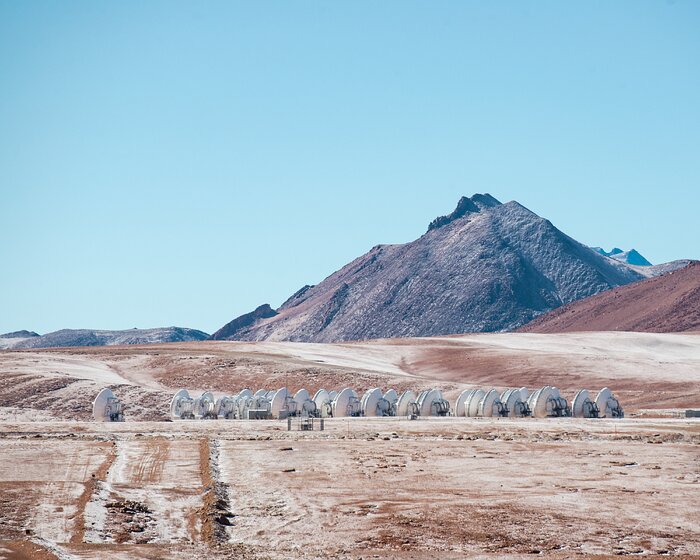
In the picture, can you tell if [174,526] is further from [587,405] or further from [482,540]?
[587,405]

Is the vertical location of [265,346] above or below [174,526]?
above

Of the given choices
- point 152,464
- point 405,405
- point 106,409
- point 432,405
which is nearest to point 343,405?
point 405,405

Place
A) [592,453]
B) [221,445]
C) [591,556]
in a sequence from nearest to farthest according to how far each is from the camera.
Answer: [591,556] → [592,453] → [221,445]

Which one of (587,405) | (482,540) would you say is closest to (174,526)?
(482,540)

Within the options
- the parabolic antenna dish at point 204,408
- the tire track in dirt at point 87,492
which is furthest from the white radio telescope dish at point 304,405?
the tire track in dirt at point 87,492

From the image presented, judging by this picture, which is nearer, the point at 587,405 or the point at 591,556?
the point at 591,556

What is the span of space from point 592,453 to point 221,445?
1869 cm

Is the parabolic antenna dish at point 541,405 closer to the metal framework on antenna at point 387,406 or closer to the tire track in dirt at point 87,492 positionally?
the metal framework on antenna at point 387,406

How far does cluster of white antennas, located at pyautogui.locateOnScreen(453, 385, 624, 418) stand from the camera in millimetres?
81438

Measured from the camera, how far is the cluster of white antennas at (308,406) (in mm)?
85625

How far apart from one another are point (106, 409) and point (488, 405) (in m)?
30.1

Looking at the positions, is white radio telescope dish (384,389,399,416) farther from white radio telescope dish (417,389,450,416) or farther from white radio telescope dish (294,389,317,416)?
white radio telescope dish (294,389,317,416)

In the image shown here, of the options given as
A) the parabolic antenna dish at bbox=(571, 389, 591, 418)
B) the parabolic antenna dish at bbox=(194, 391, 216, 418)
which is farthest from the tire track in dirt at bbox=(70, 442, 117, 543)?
the parabolic antenna dish at bbox=(571, 389, 591, 418)

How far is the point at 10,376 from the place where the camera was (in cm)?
10706
